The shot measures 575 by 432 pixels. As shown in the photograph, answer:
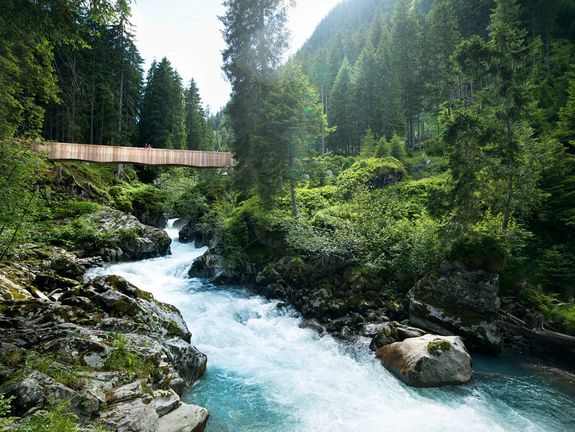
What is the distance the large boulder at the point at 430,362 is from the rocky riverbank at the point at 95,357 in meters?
6.35

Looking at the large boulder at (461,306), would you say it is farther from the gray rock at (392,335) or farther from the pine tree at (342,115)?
the pine tree at (342,115)

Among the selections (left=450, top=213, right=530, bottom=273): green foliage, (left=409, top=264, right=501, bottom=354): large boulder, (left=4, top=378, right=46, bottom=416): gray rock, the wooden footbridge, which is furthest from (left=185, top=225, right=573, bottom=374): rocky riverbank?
the wooden footbridge

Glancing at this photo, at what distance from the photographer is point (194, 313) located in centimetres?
1478

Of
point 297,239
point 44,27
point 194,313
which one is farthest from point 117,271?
point 44,27

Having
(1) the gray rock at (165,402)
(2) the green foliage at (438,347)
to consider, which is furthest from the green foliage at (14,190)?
(2) the green foliage at (438,347)

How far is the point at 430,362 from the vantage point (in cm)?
1020

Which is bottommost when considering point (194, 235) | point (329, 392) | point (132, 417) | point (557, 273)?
point (329, 392)

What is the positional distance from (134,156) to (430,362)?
28825 millimetres

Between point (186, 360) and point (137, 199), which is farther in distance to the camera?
point (137, 199)

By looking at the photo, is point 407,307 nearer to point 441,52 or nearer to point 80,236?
point 80,236

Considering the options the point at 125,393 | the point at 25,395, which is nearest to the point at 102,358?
the point at 125,393

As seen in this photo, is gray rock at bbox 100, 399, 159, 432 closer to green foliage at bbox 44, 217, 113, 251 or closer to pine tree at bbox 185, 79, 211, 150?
green foliage at bbox 44, 217, 113, 251

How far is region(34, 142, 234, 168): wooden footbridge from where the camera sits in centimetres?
2589

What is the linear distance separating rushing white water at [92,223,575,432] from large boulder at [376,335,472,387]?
279mm
